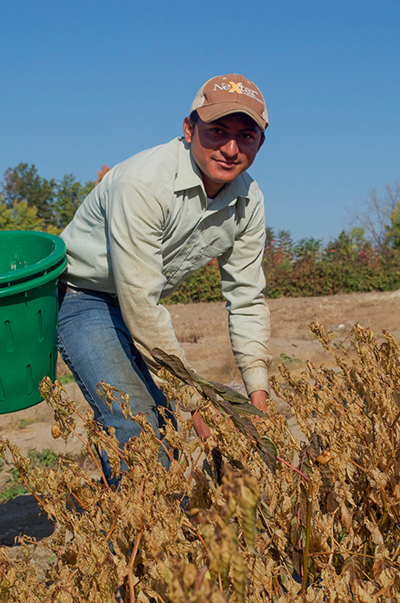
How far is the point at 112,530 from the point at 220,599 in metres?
0.65

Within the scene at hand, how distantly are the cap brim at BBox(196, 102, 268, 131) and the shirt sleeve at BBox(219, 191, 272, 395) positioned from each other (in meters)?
0.60

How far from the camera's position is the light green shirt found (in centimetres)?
222

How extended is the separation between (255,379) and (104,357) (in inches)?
26.1

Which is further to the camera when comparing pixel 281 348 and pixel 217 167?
pixel 281 348

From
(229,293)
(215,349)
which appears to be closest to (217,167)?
(229,293)

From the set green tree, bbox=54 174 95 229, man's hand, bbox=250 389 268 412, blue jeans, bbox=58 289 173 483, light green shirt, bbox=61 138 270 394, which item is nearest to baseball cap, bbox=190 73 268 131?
light green shirt, bbox=61 138 270 394

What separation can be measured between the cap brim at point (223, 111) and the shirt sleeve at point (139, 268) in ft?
1.19

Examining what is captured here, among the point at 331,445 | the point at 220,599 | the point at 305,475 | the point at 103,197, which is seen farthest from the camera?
the point at 103,197

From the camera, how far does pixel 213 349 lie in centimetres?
671

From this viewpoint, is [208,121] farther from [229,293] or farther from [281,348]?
[281,348]

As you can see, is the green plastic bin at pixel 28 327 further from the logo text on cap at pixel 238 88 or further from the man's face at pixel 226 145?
the logo text on cap at pixel 238 88

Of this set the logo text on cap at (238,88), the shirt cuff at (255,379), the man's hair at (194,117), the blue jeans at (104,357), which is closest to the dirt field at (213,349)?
the blue jeans at (104,357)

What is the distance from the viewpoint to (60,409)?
1.38m

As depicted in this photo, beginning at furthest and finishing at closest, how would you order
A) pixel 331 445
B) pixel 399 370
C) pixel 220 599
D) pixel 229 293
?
pixel 229 293 < pixel 399 370 < pixel 331 445 < pixel 220 599
